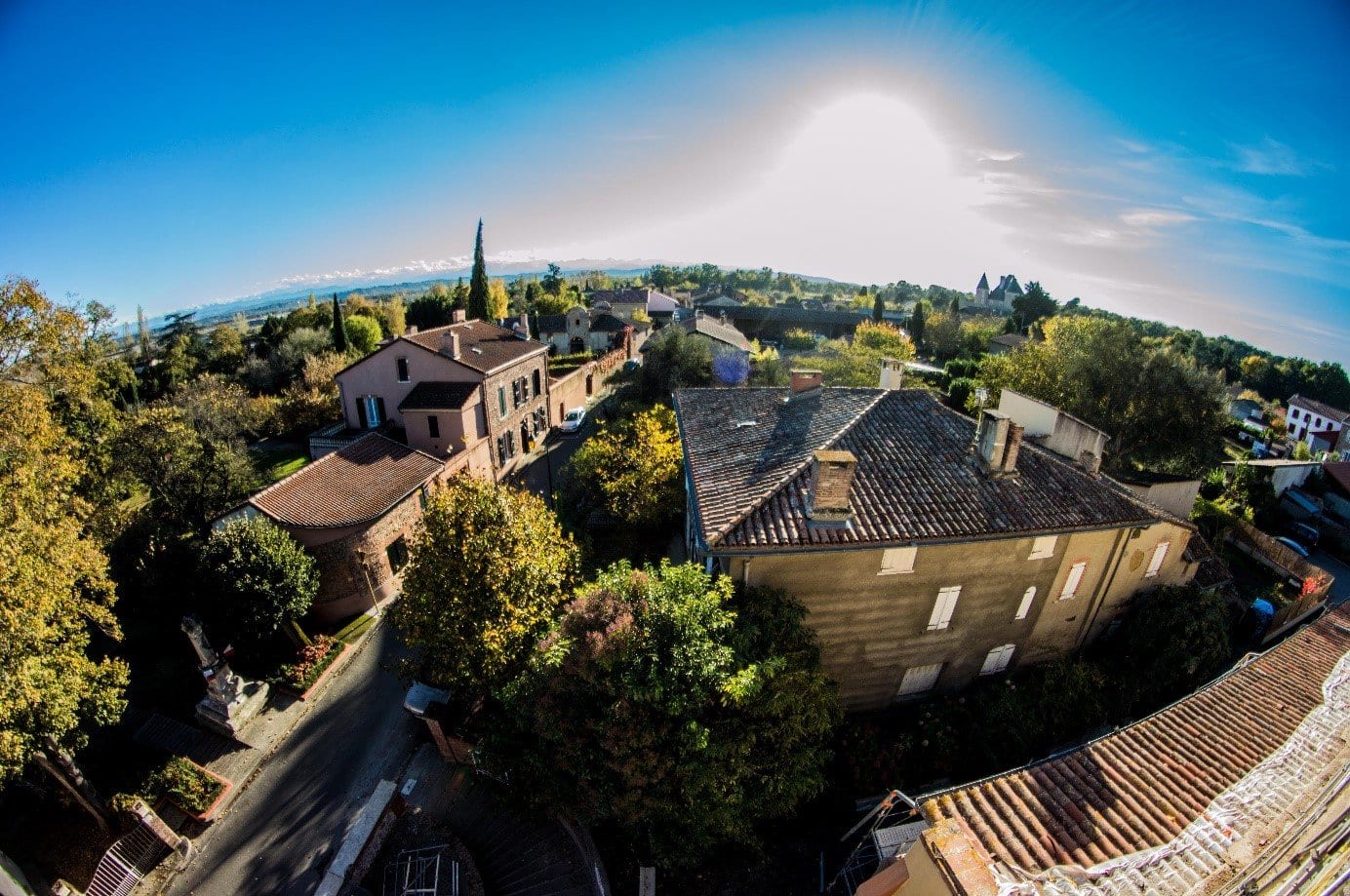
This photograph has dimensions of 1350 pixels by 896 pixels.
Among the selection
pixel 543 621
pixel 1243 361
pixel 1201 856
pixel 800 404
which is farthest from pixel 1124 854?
pixel 1243 361

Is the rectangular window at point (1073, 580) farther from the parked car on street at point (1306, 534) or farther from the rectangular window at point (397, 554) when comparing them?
the parked car on street at point (1306, 534)

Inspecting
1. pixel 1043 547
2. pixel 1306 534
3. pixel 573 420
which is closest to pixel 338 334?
pixel 573 420

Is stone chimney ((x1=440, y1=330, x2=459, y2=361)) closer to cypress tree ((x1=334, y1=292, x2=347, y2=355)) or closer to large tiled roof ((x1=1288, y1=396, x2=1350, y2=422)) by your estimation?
cypress tree ((x1=334, y1=292, x2=347, y2=355))

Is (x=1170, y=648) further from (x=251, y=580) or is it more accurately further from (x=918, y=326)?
(x=918, y=326)

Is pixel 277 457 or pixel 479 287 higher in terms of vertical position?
pixel 479 287

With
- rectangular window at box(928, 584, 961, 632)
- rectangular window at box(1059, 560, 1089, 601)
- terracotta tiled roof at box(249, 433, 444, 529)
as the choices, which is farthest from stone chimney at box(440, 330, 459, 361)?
rectangular window at box(1059, 560, 1089, 601)
